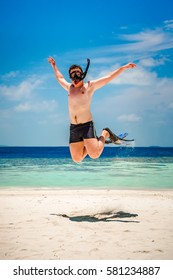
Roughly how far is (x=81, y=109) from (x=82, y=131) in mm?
420

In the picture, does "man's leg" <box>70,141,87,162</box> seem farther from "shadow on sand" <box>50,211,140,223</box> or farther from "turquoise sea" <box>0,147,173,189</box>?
"turquoise sea" <box>0,147,173,189</box>

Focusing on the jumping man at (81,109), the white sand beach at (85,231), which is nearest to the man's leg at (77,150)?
the jumping man at (81,109)

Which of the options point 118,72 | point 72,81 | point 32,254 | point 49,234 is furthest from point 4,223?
point 118,72

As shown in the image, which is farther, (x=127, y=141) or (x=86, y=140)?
(x=127, y=141)

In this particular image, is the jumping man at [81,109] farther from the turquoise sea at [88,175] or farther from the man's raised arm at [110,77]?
the turquoise sea at [88,175]

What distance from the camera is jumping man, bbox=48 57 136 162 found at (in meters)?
6.07

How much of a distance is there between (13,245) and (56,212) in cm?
263

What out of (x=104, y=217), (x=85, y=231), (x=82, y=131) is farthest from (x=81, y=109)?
(x=104, y=217)

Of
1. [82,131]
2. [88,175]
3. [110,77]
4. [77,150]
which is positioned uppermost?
[110,77]

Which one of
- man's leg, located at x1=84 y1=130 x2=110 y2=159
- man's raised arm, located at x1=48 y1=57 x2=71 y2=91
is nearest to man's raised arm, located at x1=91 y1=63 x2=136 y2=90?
man's raised arm, located at x1=48 y1=57 x2=71 y2=91

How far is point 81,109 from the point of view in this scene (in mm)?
6238

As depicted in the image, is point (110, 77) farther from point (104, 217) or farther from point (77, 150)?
point (104, 217)

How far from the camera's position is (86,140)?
634 centimetres

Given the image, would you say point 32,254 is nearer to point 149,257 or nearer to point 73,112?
point 149,257
